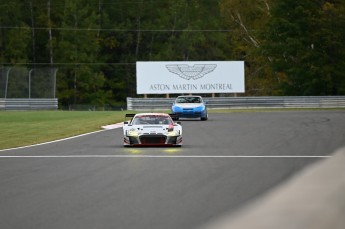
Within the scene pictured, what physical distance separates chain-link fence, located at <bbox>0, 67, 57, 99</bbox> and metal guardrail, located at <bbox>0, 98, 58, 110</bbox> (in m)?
0.37

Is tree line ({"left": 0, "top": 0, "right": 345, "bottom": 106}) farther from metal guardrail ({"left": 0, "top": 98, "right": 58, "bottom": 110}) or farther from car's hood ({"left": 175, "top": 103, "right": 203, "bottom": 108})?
car's hood ({"left": 175, "top": 103, "right": 203, "bottom": 108})

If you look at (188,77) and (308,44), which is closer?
(188,77)

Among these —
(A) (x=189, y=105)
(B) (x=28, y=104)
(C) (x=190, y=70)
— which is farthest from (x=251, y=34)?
(A) (x=189, y=105)

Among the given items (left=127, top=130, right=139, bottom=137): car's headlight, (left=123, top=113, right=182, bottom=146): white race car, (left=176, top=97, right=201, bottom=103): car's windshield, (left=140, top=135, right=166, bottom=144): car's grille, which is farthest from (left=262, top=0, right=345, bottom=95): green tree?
(left=127, top=130, right=139, bottom=137): car's headlight

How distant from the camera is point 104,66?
87.2 metres

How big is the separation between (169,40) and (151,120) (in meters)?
63.2

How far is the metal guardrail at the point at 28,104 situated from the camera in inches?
2362

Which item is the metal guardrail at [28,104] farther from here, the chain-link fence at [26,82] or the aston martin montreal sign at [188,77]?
the aston martin montreal sign at [188,77]

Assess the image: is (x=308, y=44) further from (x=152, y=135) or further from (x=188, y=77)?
(x=152, y=135)

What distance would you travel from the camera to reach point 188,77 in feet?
217

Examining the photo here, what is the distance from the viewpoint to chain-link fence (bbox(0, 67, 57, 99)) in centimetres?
6038

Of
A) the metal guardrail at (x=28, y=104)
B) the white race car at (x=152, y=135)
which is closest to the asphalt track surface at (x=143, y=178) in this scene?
the white race car at (x=152, y=135)

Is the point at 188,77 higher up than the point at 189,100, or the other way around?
the point at 188,77

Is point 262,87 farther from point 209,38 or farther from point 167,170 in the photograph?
point 167,170
